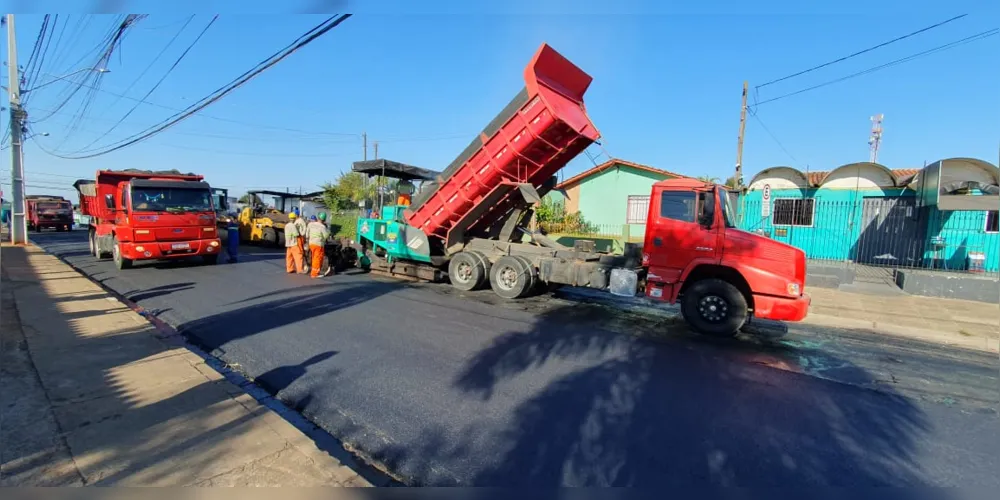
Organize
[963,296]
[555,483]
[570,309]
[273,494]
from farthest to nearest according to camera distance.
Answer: [963,296] → [570,309] → [555,483] → [273,494]

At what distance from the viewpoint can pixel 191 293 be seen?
8.23 m

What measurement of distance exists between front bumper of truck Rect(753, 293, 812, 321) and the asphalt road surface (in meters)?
0.45

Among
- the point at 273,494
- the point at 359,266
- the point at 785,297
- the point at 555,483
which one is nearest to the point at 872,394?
the point at 785,297

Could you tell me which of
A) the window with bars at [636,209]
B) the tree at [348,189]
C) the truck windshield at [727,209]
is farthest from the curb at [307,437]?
the tree at [348,189]

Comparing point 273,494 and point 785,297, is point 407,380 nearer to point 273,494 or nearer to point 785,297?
point 273,494

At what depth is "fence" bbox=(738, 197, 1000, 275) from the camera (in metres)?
12.2

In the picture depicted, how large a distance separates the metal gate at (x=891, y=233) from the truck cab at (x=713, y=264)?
10071mm

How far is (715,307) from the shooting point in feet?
20.8

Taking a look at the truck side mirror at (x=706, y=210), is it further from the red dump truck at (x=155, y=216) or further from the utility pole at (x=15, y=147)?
the utility pole at (x=15, y=147)

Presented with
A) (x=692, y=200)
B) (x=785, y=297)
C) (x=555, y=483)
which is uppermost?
(x=692, y=200)

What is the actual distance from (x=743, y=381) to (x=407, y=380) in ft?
11.1

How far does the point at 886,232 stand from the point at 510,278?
41.0 ft

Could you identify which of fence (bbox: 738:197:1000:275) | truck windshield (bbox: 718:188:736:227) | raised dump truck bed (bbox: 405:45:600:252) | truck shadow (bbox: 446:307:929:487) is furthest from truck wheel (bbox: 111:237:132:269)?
fence (bbox: 738:197:1000:275)

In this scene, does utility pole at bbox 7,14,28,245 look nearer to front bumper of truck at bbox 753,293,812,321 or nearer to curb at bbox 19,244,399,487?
curb at bbox 19,244,399,487
